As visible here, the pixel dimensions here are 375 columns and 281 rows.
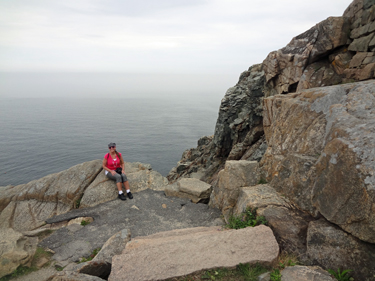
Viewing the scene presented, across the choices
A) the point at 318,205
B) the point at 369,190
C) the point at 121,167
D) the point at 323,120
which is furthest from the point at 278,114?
the point at 121,167

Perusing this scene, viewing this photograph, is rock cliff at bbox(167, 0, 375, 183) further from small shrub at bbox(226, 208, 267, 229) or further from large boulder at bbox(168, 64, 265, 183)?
small shrub at bbox(226, 208, 267, 229)

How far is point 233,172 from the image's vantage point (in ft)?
33.3

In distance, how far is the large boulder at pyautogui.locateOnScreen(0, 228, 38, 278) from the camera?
20.2 feet

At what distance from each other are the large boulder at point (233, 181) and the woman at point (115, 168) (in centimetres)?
531

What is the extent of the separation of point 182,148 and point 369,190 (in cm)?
7812

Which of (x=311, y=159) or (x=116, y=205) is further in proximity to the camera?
(x=116, y=205)

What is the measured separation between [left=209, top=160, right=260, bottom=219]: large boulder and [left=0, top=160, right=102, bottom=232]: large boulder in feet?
26.9

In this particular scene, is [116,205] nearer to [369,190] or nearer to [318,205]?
[318,205]

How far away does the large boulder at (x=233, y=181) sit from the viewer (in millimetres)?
9758

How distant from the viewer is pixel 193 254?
5.40m

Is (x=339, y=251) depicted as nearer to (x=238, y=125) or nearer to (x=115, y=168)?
(x=115, y=168)

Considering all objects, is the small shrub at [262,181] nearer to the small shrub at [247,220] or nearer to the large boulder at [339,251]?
the small shrub at [247,220]

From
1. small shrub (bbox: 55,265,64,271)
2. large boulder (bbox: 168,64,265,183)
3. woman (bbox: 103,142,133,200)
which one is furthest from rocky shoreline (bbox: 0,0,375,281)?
large boulder (bbox: 168,64,265,183)

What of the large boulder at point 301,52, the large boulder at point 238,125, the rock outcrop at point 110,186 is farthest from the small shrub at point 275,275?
the large boulder at point 238,125
